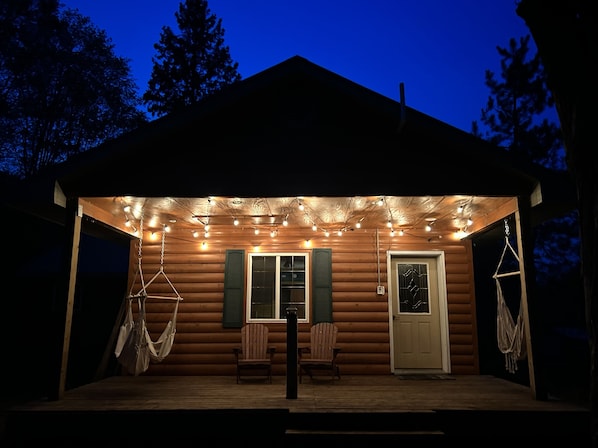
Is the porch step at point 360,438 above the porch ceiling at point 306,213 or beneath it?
beneath

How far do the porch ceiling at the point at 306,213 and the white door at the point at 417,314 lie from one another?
59cm

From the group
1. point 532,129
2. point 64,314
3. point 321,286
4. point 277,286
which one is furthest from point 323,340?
point 532,129

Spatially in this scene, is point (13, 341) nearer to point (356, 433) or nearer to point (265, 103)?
point (265, 103)

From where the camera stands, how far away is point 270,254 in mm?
7203

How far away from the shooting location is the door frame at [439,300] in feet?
22.9

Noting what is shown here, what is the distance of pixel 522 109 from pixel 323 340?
12061 mm

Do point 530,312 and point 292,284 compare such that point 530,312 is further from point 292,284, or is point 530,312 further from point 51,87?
point 51,87

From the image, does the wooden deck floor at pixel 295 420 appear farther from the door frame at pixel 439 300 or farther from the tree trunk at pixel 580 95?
the door frame at pixel 439 300

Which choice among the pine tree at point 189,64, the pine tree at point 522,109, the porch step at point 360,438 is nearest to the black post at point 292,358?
the porch step at point 360,438

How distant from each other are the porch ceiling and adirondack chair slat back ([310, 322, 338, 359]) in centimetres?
159

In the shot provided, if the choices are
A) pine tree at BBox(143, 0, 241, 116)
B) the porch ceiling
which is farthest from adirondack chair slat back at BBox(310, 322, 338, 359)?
pine tree at BBox(143, 0, 241, 116)

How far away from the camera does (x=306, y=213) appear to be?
246 inches

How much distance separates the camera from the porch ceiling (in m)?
5.44

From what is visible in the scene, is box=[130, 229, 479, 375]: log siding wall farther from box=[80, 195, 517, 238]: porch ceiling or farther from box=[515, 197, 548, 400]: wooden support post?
box=[515, 197, 548, 400]: wooden support post
